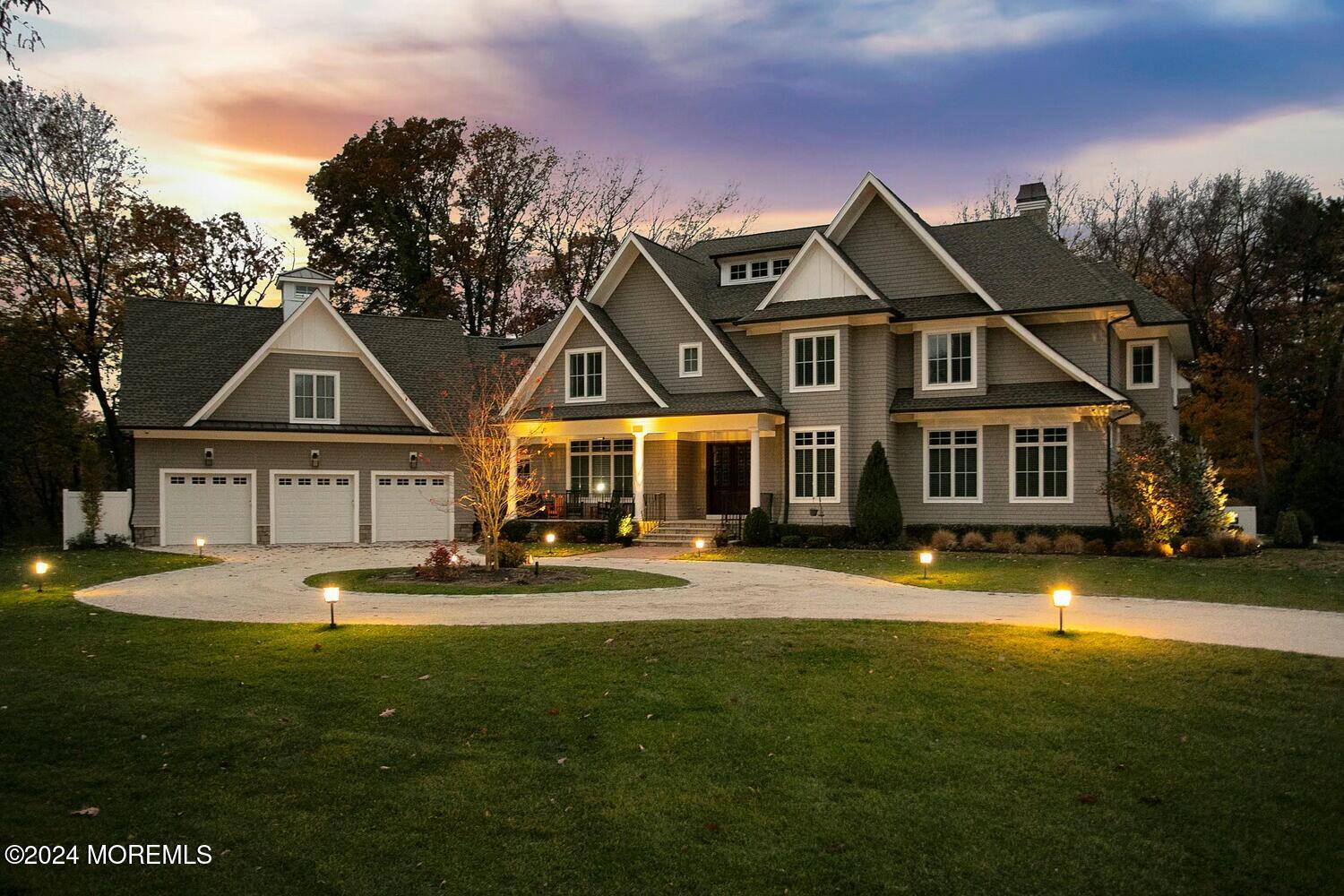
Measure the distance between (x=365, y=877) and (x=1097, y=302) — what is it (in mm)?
23090

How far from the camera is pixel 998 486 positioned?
81.5 ft

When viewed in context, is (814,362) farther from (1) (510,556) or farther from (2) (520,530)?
(1) (510,556)

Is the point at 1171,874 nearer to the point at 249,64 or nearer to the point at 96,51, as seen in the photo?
the point at 96,51

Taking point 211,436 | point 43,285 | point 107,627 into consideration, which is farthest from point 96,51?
point 43,285

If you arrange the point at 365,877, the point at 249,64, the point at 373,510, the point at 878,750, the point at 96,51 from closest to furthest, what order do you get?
the point at 365,877
the point at 878,750
the point at 96,51
the point at 249,64
the point at 373,510

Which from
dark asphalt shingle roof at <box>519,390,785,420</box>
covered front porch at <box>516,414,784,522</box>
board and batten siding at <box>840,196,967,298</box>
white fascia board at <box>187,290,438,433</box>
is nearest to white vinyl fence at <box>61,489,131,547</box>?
white fascia board at <box>187,290,438,433</box>

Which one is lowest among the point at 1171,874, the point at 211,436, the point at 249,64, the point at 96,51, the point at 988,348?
the point at 1171,874

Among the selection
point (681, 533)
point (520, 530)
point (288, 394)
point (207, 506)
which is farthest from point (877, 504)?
point (207, 506)

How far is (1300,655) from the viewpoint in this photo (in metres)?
9.83

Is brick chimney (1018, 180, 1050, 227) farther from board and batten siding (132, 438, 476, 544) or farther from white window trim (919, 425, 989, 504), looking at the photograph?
board and batten siding (132, 438, 476, 544)

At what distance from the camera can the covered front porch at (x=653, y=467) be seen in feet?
86.9

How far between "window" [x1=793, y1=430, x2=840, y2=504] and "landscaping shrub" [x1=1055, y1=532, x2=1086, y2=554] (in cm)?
561

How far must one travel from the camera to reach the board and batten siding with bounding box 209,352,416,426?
27.8m

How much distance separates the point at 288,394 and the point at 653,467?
37.0ft
